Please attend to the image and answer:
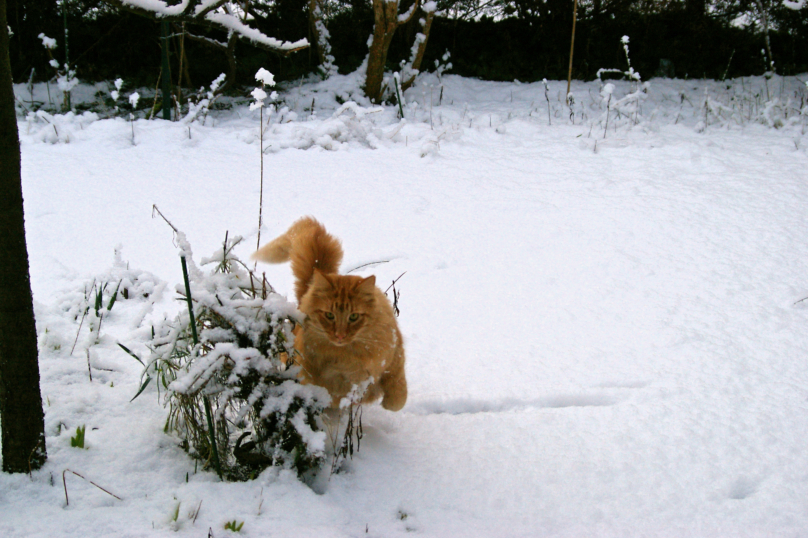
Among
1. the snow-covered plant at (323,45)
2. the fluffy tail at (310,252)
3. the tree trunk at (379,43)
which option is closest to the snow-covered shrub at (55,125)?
the snow-covered plant at (323,45)

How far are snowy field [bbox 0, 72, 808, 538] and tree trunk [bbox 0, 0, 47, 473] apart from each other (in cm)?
13

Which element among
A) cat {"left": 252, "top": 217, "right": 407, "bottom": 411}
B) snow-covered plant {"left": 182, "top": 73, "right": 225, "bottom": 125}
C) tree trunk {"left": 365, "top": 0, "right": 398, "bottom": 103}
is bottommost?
cat {"left": 252, "top": 217, "right": 407, "bottom": 411}

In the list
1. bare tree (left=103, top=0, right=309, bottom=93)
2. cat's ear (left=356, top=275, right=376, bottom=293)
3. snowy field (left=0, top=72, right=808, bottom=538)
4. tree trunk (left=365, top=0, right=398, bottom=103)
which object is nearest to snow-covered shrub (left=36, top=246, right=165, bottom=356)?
snowy field (left=0, top=72, right=808, bottom=538)

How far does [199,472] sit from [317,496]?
39 cm

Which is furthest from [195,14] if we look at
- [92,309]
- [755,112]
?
[755,112]

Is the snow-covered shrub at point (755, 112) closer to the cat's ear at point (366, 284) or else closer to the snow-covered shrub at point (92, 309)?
the cat's ear at point (366, 284)

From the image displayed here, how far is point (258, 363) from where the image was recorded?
169 cm

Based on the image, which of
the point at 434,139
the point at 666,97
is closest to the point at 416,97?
the point at 434,139

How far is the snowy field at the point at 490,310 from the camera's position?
170 centimetres

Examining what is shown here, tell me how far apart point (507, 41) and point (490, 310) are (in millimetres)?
7025

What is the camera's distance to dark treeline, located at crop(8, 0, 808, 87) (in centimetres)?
747

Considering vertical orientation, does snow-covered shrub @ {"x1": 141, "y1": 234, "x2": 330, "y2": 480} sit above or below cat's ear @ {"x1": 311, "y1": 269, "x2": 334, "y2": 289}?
below

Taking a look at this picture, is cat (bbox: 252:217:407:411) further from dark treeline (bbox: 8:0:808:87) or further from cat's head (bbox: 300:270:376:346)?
dark treeline (bbox: 8:0:808:87)

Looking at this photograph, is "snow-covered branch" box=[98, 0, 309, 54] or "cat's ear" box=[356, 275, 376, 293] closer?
"snow-covered branch" box=[98, 0, 309, 54]
